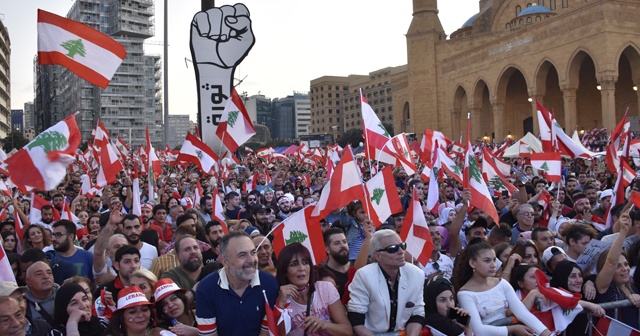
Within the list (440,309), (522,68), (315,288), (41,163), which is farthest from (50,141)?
(522,68)

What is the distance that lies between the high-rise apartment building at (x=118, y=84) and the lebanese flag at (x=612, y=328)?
105212 mm

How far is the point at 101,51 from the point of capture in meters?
6.96

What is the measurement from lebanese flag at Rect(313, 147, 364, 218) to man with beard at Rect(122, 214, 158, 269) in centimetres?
215

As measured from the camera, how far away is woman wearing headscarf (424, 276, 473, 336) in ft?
14.0

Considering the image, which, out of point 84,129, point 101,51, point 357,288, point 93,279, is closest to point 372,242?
point 357,288

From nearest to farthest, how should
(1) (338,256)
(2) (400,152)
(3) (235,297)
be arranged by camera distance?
(3) (235,297)
(1) (338,256)
(2) (400,152)

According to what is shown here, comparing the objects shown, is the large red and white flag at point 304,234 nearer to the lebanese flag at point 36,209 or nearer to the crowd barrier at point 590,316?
the crowd barrier at point 590,316

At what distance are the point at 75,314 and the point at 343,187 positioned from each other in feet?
9.01

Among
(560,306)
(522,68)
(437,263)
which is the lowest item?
(560,306)

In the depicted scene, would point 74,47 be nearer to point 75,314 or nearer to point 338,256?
point 75,314

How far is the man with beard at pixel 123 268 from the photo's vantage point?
17.7 feet

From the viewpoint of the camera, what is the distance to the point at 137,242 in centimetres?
697

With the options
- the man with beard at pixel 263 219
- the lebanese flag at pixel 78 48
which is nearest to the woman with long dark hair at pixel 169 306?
the lebanese flag at pixel 78 48

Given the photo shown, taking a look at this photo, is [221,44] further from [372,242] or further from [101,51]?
[372,242]
